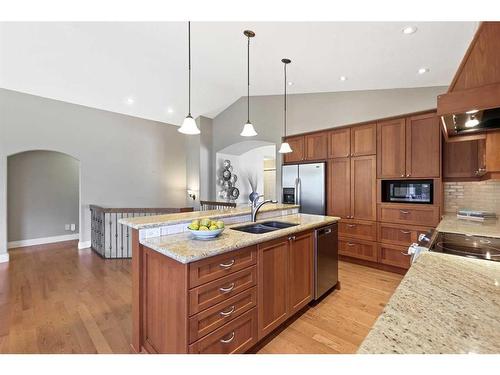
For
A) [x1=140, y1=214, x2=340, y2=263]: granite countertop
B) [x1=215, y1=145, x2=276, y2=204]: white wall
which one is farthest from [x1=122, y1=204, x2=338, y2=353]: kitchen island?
[x1=215, y1=145, x2=276, y2=204]: white wall

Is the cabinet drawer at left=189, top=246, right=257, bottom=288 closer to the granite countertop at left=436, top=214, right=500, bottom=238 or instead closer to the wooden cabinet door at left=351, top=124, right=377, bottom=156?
the granite countertop at left=436, top=214, right=500, bottom=238

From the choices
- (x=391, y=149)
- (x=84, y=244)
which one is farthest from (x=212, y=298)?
(x=84, y=244)

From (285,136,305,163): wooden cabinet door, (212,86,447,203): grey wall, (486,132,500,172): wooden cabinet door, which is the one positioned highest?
(212,86,447,203): grey wall

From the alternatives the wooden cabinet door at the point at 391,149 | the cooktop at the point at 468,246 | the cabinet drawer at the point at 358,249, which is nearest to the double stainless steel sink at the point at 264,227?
the cooktop at the point at 468,246

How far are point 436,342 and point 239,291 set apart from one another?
126 centimetres

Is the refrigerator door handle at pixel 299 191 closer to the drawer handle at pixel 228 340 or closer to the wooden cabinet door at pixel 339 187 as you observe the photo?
the wooden cabinet door at pixel 339 187

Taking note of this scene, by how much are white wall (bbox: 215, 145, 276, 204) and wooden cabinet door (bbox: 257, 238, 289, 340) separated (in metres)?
4.55

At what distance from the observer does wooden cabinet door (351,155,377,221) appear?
3.73 meters

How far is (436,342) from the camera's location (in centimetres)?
65

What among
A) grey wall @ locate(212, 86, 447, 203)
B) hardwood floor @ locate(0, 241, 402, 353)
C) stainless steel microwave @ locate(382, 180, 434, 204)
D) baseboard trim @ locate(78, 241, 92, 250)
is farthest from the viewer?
baseboard trim @ locate(78, 241, 92, 250)

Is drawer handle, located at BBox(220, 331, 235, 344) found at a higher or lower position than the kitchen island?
lower
